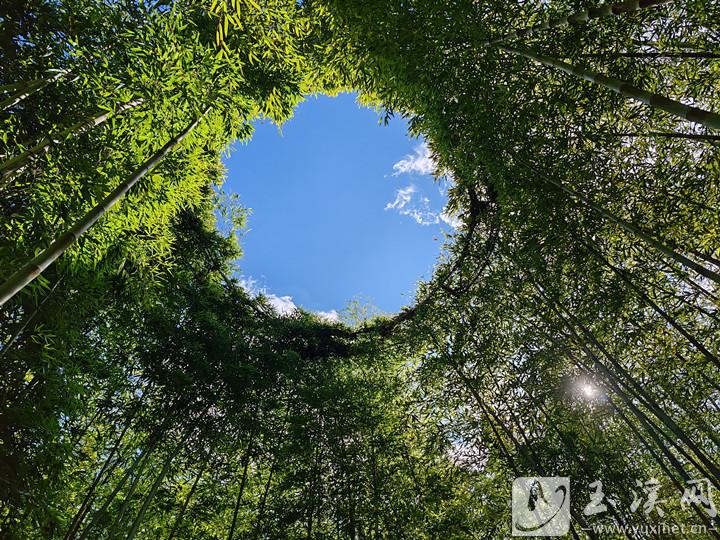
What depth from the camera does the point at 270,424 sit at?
5.02 metres

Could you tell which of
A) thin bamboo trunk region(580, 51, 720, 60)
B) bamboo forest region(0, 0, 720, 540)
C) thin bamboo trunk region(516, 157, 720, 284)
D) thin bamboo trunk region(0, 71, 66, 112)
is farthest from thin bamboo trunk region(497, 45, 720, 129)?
thin bamboo trunk region(0, 71, 66, 112)

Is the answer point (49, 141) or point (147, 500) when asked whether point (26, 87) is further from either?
point (147, 500)

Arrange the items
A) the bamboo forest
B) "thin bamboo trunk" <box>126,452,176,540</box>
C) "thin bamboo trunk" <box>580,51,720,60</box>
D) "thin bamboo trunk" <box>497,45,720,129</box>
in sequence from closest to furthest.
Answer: "thin bamboo trunk" <box>497,45,720,129</box>, "thin bamboo trunk" <box>580,51,720,60</box>, the bamboo forest, "thin bamboo trunk" <box>126,452,176,540</box>

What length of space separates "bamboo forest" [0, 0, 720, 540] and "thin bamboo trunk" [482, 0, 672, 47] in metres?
0.02

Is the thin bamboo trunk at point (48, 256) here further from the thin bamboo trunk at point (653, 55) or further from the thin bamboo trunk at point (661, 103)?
the thin bamboo trunk at point (653, 55)

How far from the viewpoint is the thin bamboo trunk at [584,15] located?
1562 mm

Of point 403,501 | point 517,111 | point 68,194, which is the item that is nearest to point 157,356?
point 68,194

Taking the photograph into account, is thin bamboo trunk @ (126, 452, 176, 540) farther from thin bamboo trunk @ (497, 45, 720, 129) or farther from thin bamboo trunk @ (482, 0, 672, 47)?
thin bamboo trunk @ (482, 0, 672, 47)

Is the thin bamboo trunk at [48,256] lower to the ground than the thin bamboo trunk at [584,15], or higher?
lower

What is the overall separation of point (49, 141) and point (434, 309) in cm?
481

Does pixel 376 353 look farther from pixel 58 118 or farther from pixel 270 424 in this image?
pixel 58 118

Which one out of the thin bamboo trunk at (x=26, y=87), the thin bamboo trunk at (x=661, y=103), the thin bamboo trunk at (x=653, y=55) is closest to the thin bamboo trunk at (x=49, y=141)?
the thin bamboo trunk at (x=26, y=87)

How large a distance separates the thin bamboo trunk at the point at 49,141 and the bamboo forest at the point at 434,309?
1 cm

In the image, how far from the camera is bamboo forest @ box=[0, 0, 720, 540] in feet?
8.05
